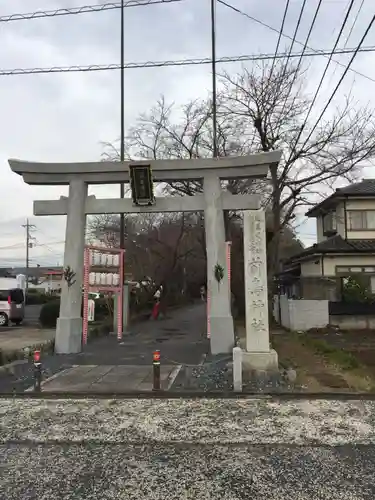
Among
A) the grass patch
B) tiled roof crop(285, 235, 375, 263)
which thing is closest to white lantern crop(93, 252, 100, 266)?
the grass patch

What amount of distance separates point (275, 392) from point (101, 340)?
1043cm

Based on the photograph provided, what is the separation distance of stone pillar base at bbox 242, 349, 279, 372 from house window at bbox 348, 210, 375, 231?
58.3 ft

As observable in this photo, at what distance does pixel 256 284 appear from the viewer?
1016 centimetres

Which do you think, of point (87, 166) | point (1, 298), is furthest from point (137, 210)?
point (1, 298)

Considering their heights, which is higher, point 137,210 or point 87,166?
point 87,166

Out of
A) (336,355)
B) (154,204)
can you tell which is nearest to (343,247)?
(336,355)

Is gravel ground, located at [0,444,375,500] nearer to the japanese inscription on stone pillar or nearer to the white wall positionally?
the japanese inscription on stone pillar

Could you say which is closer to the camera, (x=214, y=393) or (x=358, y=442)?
(x=358, y=442)

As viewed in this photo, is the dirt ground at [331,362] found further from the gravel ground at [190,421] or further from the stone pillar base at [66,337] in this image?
the stone pillar base at [66,337]

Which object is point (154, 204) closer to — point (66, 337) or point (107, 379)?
point (66, 337)

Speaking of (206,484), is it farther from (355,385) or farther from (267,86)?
(267,86)

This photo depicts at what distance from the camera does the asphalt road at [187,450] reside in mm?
4492

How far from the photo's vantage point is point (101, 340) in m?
17.7

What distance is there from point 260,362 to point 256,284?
65.7 inches
